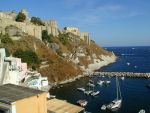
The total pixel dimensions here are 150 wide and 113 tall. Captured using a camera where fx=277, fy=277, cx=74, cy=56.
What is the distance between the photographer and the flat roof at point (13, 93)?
2245cm

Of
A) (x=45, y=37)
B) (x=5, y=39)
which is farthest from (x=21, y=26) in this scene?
(x=45, y=37)

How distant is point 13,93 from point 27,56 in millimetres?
57726

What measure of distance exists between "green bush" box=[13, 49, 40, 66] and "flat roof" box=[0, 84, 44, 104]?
54.5 meters

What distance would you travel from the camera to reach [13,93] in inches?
942

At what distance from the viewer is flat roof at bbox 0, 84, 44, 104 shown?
22.5 metres

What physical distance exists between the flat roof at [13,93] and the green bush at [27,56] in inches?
2146

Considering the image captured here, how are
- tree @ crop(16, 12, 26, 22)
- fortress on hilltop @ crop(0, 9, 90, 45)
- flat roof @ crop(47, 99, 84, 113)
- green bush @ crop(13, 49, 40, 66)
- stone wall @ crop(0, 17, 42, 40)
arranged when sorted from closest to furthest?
1. flat roof @ crop(47, 99, 84, 113)
2. green bush @ crop(13, 49, 40, 66)
3. stone wall @ crop(0, 17, 42, 40)
4. fortress on hilltop @ crop(0, 9, 90, 45)
5. tree @ crop(16, 12, 26, 22)

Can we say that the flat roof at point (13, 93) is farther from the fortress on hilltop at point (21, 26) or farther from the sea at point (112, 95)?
the fortress on hilltop at point (21, 26)

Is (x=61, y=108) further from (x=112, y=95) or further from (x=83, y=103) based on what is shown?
(x=112, y=95)

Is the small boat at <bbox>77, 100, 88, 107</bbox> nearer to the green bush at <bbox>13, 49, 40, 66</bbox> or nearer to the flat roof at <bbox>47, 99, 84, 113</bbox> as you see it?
the flat roof at <bbox>47, 99, 84, 113</bbox>

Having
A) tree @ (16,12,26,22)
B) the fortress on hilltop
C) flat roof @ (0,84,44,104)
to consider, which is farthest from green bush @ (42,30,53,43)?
flat roof @ (0,84,44,104)

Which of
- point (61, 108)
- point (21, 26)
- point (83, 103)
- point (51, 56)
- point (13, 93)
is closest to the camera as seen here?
point (13, 93)

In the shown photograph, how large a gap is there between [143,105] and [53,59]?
137ft

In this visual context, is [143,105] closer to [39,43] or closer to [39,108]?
[39,108]
